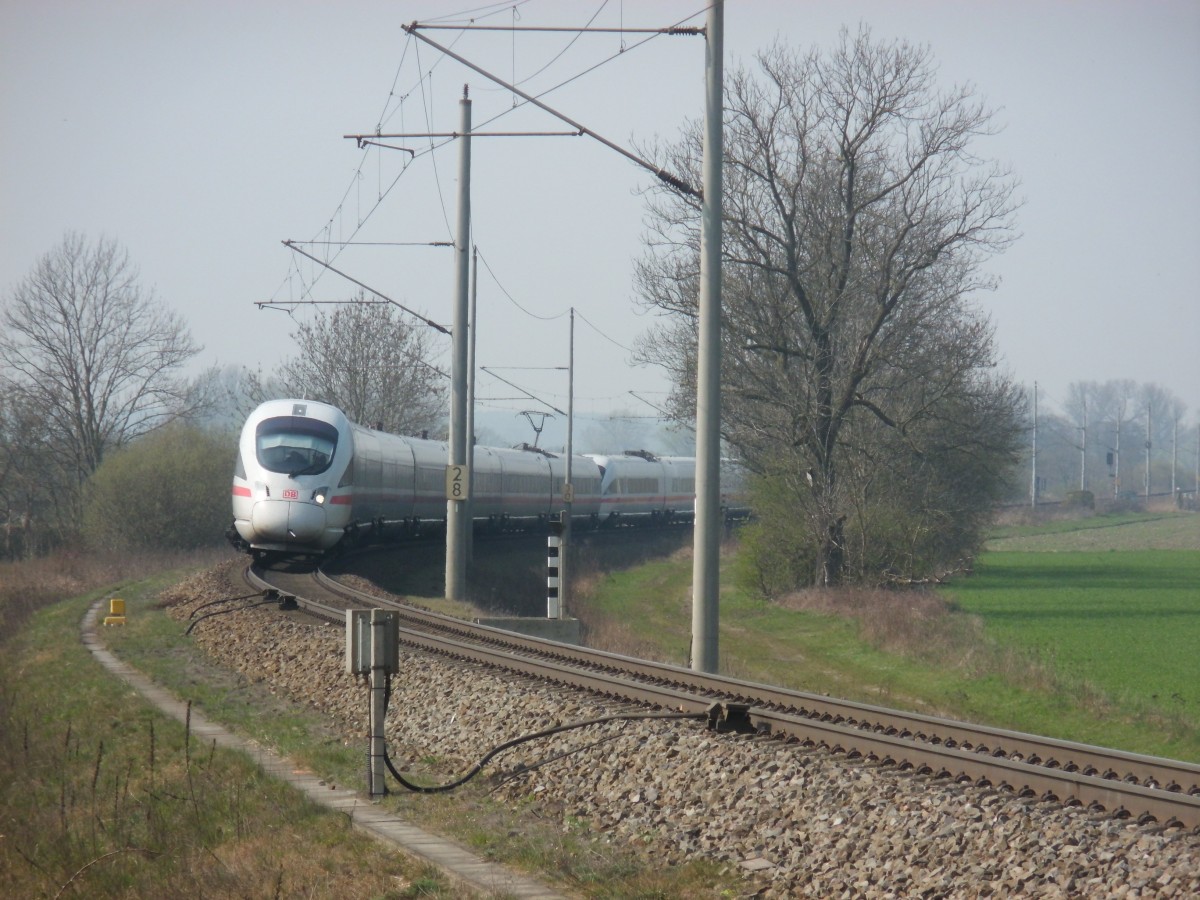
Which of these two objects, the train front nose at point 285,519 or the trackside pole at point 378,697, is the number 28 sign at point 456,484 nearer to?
the train front nose at point 285,519

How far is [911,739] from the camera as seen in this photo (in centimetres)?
834

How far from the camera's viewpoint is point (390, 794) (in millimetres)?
8453

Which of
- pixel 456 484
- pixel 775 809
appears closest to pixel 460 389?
pixel 456 484

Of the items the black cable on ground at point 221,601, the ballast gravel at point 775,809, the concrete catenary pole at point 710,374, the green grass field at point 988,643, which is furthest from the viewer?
the black cable on ground at point 221,601

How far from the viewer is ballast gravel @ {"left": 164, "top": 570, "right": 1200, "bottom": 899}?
5.47 metres

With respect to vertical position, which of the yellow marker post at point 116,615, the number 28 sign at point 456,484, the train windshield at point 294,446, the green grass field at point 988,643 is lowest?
the green grass field at point 988,643

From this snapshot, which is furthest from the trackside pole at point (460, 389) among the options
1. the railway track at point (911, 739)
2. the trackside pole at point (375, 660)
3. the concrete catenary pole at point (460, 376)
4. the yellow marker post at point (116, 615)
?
the trackside pole at point (375, 660)

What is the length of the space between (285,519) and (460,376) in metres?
4.42

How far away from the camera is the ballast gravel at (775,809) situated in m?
5.47

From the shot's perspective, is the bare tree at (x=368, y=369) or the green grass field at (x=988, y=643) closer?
the green grass field at (x=988, y=643)

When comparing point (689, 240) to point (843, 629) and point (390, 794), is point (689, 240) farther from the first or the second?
point (390, 794)

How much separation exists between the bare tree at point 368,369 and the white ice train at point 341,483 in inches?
378

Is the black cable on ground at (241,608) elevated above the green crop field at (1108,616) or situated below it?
above

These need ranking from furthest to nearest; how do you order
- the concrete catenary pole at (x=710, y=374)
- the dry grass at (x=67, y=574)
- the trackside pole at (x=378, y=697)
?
1. the dry grass at (x=67, y=574)
2. the concrete catenary pole at (x=710, y=374)
3. the trackside pole at (x=378, y=697)
